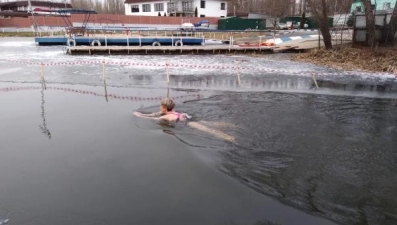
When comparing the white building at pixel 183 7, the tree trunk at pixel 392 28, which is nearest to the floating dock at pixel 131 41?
the tree trunk at pixel 392 28

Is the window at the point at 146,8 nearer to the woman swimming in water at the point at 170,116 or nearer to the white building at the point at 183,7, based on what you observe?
the white building at the point at 183,7

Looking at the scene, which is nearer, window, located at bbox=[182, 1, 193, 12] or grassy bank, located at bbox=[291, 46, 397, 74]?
grassy bank, located at bbox=[291, 46, 397, 74]

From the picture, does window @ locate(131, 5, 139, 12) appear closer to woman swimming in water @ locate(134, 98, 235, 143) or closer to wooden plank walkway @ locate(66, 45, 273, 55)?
wooden plank walkway @ locate(66, 45, 273, 55)

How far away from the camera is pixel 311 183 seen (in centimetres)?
608

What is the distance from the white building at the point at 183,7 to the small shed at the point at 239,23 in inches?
328

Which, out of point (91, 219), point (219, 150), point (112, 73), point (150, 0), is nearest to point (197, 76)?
point (112, 73)

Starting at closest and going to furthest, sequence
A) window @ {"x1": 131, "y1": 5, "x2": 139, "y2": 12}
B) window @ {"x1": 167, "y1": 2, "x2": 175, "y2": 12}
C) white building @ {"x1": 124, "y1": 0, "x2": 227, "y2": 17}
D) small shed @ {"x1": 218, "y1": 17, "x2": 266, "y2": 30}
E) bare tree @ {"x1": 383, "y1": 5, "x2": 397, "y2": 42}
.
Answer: bare tree @ {"x1": 383, "y1": 5, "x2": 397, "y2": 42}
small shed @ {"x1": 218, "y1": 17, "x2": 266, "y2": 30}
white building @ {"x1": 124, "y1": 0, "x2": 227, "y2": 17}
window @ {"x1": 167, "y1": 2, "x2": 175, "y2": 12}
window @ {"x1": 131, "y1": 5, "x2": 139, "y2": 12}

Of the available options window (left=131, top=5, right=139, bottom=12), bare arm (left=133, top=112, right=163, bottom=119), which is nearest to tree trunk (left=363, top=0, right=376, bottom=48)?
bare arm (left=133, top=112, right=163, bottom=119)

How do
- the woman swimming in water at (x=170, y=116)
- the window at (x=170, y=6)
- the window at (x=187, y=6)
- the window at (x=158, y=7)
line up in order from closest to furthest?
the woman swimming in water at (x=170, y=116) < the window at (x=170, y=6) < the window at (x=187, y=6) < the window at (x=158, y=7)

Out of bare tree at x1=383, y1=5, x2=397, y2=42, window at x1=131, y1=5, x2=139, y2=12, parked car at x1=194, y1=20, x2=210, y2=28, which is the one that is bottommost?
bare tree at x1=383, y1=5, x2=397, y2=42

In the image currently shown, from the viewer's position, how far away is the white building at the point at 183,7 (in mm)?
65787

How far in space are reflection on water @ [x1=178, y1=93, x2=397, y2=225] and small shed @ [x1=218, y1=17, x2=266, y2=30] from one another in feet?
155

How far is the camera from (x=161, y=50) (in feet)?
92.5

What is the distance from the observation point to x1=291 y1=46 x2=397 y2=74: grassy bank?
19966 mm
